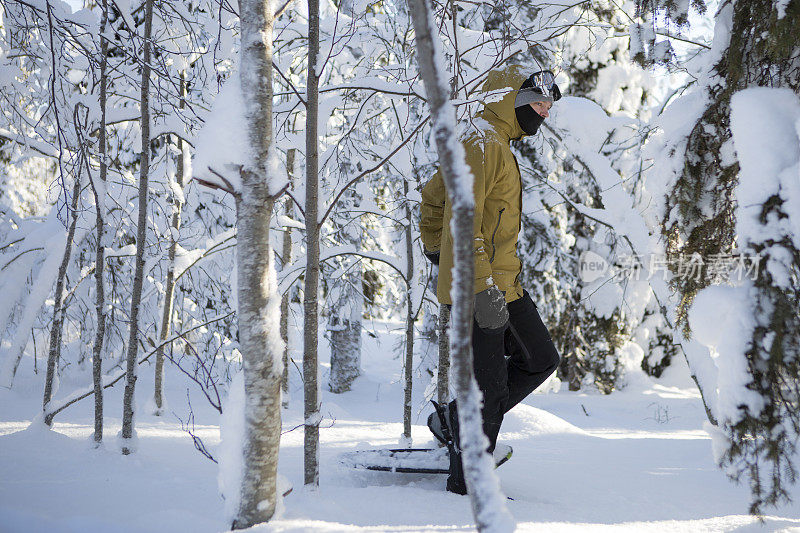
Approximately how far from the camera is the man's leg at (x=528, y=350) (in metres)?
2.70

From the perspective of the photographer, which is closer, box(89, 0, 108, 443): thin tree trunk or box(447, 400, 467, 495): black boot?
box(447, 400, 467, 495): black boot

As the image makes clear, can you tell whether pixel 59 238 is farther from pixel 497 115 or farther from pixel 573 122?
pixel 573 122

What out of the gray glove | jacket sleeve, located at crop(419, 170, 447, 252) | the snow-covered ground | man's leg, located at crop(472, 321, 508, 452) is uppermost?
jacket sleeve, located at crop(419, 170, 447, 252)

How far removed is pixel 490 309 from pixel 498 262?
0.30m

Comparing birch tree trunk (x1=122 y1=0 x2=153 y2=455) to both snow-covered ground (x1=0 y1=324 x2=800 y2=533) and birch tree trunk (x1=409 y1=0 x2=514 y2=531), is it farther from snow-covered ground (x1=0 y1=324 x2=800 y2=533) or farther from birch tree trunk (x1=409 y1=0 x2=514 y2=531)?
birch tree trunk (x1=409 y1=0 x2=514 y2=531)

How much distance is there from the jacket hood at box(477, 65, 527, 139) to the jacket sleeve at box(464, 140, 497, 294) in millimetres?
260

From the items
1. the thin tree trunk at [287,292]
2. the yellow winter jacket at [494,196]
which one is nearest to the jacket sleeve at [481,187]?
the yellow winter jacket at [494,196]

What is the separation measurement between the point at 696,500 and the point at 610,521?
0.76 metres

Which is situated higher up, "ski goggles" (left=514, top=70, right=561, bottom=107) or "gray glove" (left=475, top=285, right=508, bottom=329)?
"ski goggles" (left=514, top=70, right=561, bottom=107)

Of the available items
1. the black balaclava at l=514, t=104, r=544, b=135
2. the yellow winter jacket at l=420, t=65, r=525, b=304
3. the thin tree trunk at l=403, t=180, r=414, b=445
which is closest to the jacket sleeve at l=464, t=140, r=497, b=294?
the yellow winter jacket at l=420, t=65, r=525, b=304

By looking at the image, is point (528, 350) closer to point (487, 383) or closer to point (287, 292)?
point (487, 383)

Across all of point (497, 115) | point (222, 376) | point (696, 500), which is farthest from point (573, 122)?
point (222, 376)

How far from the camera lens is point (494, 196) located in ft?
8.39

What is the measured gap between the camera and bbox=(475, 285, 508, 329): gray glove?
2355 mm
